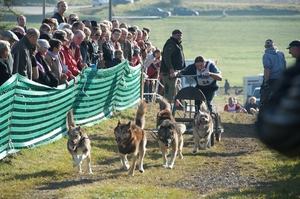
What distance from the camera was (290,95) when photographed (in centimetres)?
83

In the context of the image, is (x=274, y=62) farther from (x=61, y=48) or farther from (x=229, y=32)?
(x=229, y=32)

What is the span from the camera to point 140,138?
10938 mm

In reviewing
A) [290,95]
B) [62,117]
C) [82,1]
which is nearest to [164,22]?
[82,1]

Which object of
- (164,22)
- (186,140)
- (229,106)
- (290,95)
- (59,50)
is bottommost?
(164,22)

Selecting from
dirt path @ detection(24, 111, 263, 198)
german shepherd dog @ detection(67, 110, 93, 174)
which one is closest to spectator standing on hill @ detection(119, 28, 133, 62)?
dirt path @ detection(24, 111, 263, 198)

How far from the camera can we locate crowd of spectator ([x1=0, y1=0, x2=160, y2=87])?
10.9 m

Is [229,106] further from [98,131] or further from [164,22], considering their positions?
[164,22]

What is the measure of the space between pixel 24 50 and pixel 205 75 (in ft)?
14.8

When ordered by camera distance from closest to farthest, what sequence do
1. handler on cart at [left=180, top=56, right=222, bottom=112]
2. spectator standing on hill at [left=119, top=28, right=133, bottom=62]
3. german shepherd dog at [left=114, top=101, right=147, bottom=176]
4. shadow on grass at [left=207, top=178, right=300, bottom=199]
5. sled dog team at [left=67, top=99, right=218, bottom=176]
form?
1. shadow on grass at [left=207, top=178, right=300, bottom=199]
2. sled dog team at [left=67, top=99, right=218, bottom=176]
3. german shepherd dog at [left=114, top=101, right=147, bottom=176]
4. handler on cart at [left=180, top=56, right=222, bottom=112]
5. spectator standing on hill at [left=119, top=28, right=133, bottom=62]

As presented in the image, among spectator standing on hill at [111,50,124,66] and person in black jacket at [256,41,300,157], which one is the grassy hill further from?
person in black jacket at [256,41,300,157]

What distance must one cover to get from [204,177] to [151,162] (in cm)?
136

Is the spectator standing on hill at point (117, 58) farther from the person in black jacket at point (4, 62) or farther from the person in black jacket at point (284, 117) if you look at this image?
the person in black jacket at point (284, 117)

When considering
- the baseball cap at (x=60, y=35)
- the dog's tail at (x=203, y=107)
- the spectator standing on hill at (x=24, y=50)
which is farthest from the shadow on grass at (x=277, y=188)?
the baseball cap at (x=60, y=35)

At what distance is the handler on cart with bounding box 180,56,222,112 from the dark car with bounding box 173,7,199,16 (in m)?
65.0
